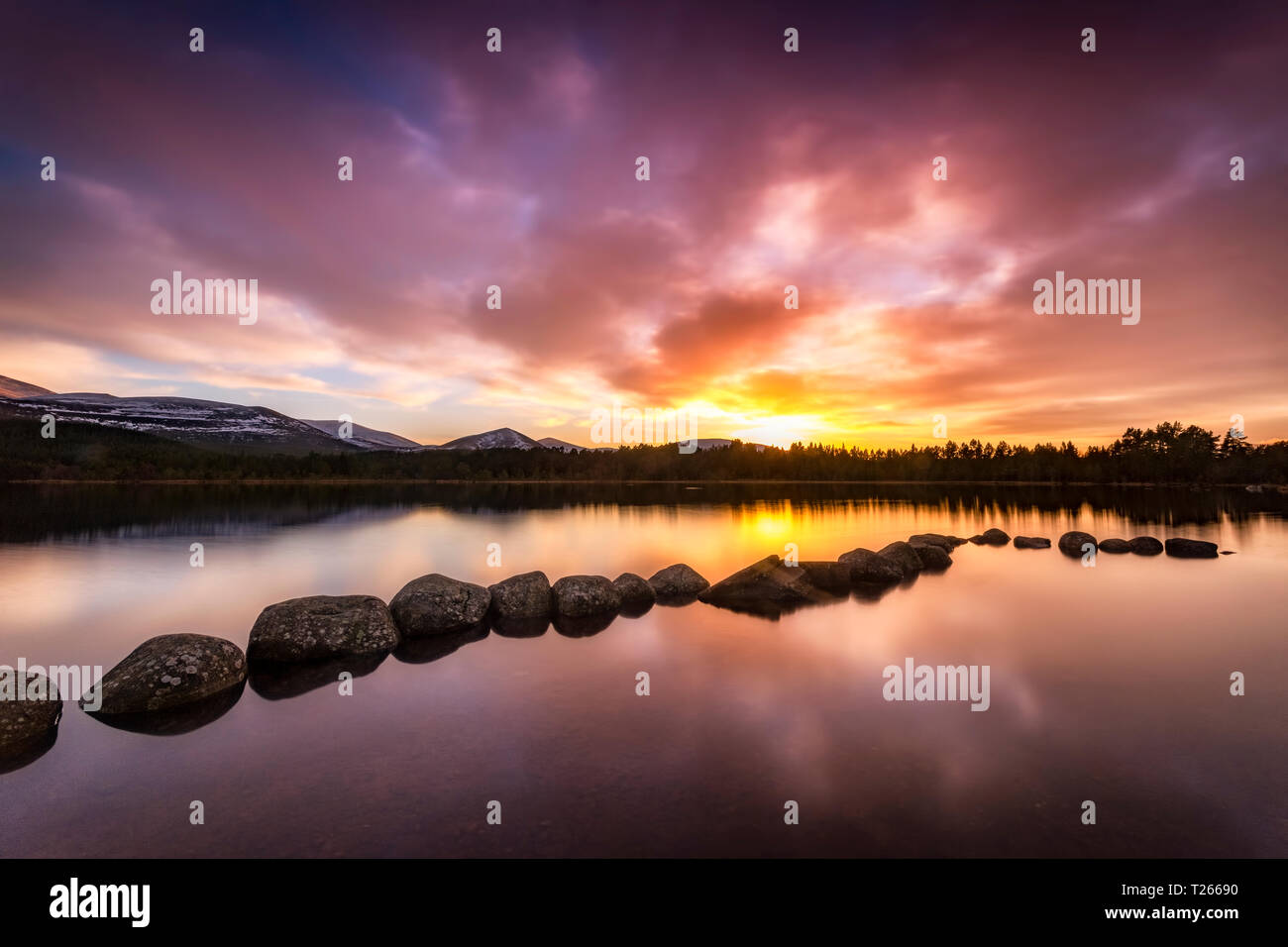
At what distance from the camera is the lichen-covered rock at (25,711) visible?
7020 mm

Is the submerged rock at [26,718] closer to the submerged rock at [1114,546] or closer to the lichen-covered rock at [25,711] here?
the lichen-covered rock at [25,711]

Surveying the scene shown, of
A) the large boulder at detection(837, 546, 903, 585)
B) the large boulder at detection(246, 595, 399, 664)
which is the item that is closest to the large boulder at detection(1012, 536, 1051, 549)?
the large boulder at detection(837, 546, 903, 585)

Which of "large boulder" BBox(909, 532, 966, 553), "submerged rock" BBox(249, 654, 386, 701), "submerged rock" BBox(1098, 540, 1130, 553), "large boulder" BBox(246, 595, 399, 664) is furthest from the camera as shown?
"large boulder" BBox(909, 532, 966, 553)

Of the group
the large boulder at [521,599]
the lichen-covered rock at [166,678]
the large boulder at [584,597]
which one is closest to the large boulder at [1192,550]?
the large boulder at [584,597]

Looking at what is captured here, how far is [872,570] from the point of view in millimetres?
19125

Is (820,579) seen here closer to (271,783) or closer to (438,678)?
(438,678)

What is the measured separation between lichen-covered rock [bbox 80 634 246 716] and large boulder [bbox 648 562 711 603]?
1050 cm

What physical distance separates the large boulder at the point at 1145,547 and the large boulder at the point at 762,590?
21327 mm

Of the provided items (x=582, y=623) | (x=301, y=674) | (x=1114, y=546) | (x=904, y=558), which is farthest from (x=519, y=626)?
(x=1114, y=546)

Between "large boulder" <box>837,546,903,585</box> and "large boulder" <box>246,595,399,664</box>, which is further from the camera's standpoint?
"large boulder" <box>837,546,903,585</box>

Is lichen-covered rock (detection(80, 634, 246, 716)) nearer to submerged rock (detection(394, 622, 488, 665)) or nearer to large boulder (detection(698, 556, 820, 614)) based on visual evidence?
submerged rock (detection(394, 622, 488, 665))

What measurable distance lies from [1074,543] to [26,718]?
36.4 m

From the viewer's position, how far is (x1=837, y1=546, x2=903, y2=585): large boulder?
18922mm

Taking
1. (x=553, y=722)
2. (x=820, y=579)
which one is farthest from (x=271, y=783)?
(x=820, y=579)
